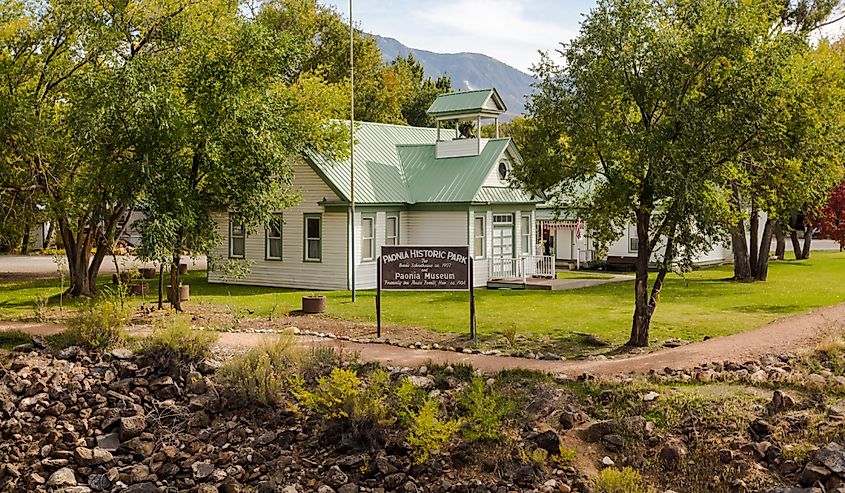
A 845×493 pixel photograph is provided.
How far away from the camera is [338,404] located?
1409 centimetres

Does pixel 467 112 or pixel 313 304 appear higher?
pixel 467 112

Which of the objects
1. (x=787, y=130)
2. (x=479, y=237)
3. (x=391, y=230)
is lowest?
(x=479, y=237)

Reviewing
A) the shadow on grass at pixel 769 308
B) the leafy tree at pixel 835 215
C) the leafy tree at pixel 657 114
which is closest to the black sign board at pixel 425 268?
the leafy tree at pixel 657 114

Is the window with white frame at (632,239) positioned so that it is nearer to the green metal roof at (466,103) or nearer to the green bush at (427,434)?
the green metal roof at (466,103)

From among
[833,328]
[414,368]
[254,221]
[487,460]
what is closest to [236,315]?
[254,221]

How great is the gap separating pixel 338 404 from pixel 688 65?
9.54m

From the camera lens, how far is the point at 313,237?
29.5 metres

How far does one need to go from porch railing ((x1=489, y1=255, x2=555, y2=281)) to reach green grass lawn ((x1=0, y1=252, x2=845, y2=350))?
244cm

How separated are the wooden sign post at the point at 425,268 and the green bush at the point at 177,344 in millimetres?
4136

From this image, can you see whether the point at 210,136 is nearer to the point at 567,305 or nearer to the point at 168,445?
the point at 168,445

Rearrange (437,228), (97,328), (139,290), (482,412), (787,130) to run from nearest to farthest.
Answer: (482,412)
(97,328)
(787,130)
(139,290)
(437,228)

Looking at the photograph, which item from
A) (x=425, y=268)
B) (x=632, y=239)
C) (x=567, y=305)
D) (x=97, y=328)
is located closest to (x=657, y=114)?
(x=425, y=268)

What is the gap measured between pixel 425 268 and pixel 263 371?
18.5ft

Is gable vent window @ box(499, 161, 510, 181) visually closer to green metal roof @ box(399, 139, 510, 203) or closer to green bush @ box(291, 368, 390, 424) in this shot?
green metal roof @ box(399, 139, 510, 203)
